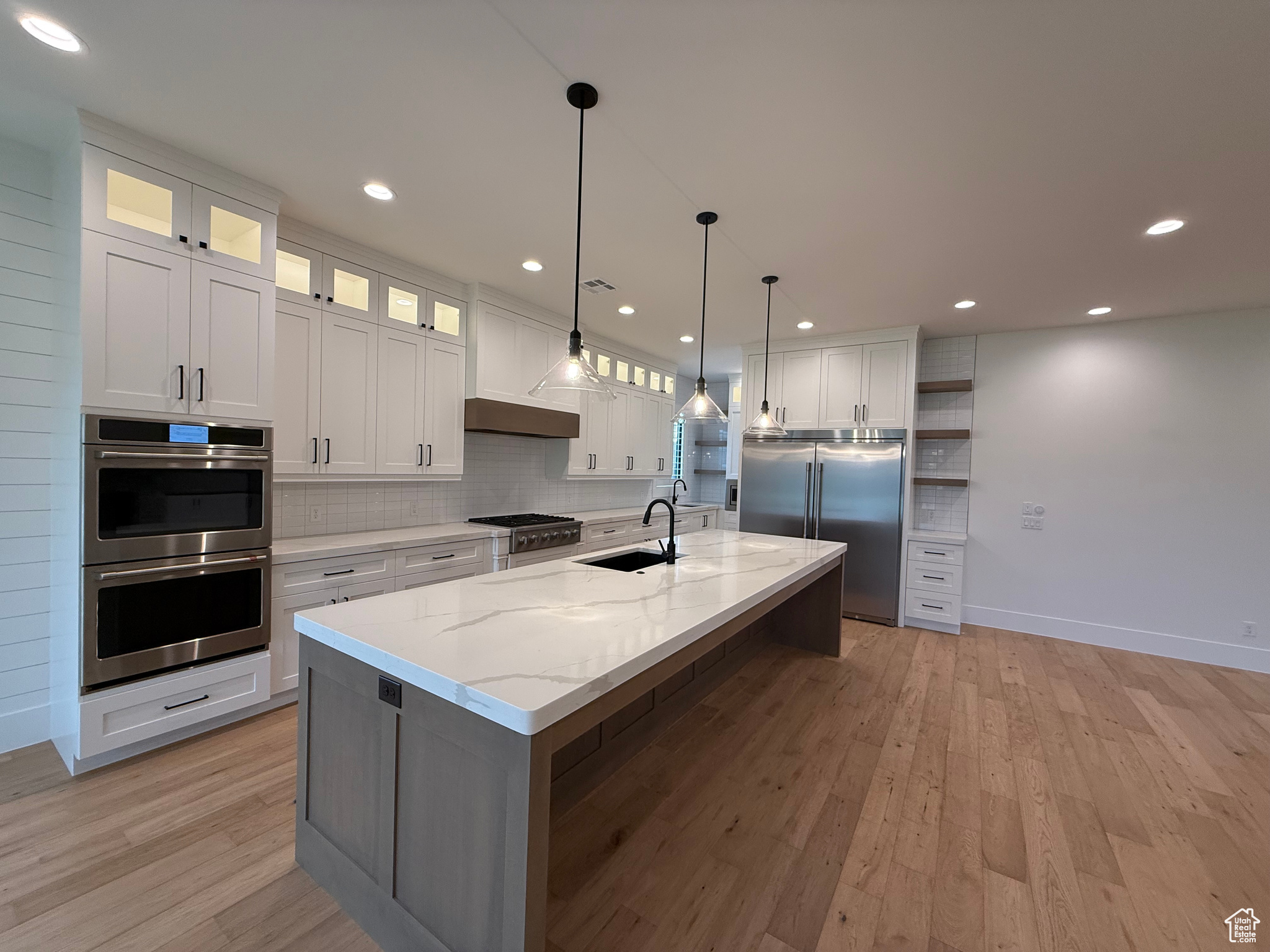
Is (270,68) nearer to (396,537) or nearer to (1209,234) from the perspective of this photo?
(396,537)

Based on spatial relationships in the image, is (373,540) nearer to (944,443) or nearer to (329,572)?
(329,572)

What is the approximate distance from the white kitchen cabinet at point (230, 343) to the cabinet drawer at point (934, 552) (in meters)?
4.85

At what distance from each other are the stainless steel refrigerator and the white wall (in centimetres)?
86

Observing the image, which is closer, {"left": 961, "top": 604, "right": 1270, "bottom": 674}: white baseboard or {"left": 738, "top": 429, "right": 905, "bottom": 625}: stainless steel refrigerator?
{"left": 961, "top": 604, "right": 1270, "bottom": 674}: white baseboard

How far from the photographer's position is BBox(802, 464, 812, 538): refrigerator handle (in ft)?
16.2

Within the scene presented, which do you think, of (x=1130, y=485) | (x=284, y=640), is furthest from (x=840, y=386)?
(x=284, y=640)

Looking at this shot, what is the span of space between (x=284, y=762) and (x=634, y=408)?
4.21 meters

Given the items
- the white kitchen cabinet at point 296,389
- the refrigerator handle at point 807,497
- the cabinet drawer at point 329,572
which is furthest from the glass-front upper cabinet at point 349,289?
the refrigerator handle at point 807,497

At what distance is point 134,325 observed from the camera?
2.15 meters

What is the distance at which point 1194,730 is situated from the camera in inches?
111

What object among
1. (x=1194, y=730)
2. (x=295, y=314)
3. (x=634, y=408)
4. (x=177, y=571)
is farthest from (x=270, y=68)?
(x=1194, y=730)

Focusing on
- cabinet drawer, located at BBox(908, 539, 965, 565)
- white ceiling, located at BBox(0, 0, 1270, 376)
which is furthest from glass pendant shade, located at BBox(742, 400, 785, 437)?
cabinet drawer, located at BBox(908, 539, 965, 565)

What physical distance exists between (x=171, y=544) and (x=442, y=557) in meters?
1.41

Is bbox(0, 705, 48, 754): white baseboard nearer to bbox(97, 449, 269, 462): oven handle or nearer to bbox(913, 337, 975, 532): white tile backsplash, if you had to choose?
bbox(97, 449, 269, 462): oven handle
